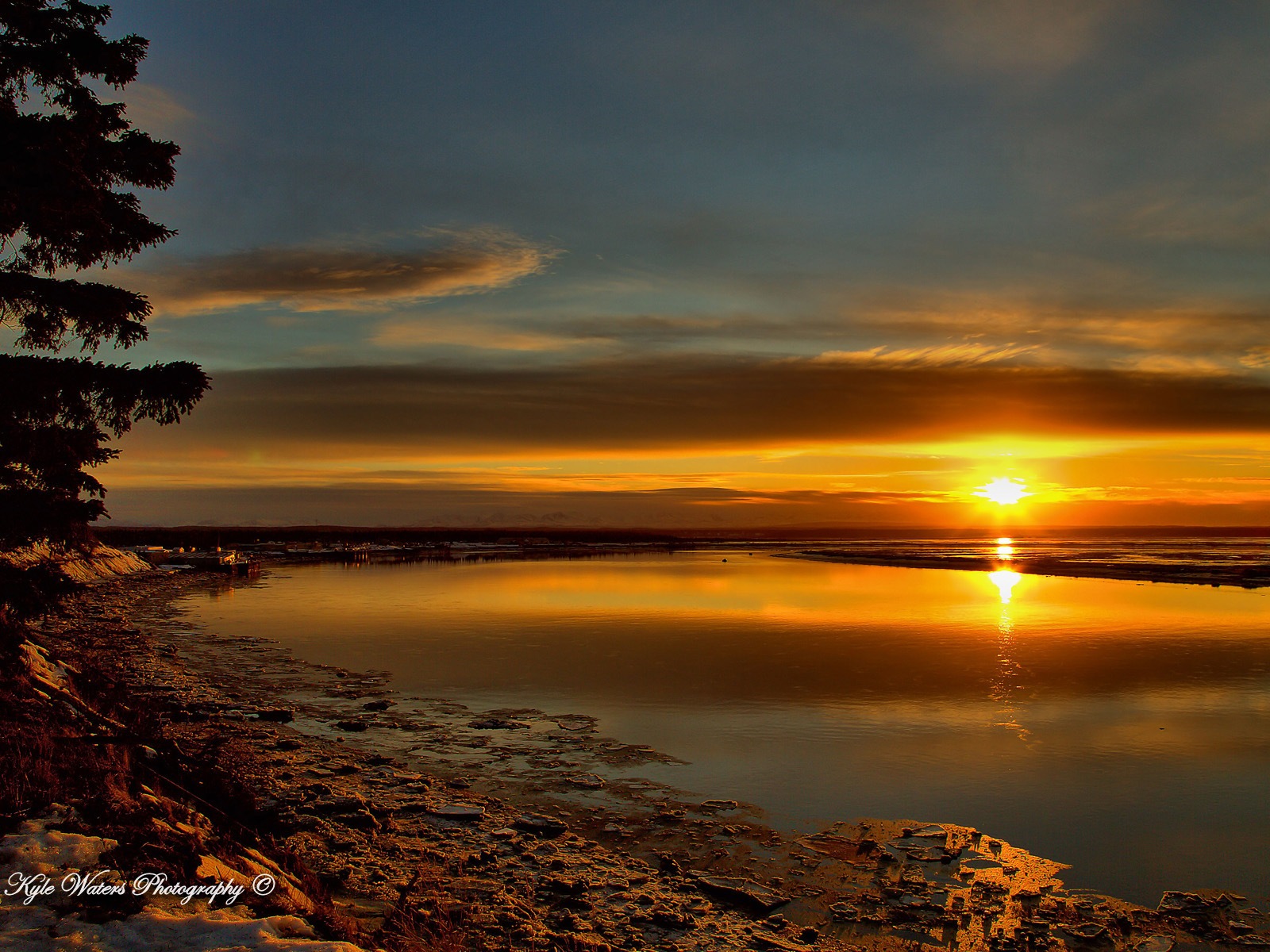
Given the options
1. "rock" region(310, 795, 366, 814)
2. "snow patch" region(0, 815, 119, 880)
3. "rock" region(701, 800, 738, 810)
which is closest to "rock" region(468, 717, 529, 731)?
"rock" region(310, 795, 366, 814)

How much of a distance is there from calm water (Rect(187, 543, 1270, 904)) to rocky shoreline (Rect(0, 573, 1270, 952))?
2.70ft

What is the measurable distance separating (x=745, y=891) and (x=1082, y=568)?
2467 inches

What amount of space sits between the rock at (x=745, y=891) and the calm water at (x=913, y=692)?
1.82 meters

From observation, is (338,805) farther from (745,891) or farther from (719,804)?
(745,891)

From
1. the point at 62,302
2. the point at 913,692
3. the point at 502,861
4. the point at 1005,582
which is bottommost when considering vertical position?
the point at 502,861

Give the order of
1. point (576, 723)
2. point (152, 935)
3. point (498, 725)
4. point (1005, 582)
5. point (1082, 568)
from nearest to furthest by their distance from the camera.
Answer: point (152, 935) → point (498, 725) → point (576, 723) → point (1005, 582) → point (1082, 568)

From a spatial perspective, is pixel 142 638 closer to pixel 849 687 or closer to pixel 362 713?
pixel 362 713

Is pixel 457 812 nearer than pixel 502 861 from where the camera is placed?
No

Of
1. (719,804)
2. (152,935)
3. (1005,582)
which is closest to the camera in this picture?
(152,935)

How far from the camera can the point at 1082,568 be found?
6150cm

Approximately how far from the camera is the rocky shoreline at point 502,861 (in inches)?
254

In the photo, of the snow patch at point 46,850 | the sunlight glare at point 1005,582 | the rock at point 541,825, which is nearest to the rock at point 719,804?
the rock at point 541,825

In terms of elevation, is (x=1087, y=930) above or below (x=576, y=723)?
above

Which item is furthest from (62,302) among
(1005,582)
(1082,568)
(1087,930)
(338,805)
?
(1082,568)
